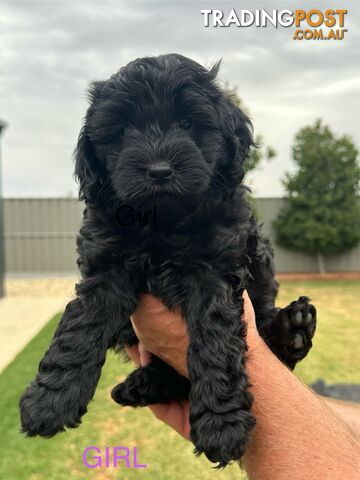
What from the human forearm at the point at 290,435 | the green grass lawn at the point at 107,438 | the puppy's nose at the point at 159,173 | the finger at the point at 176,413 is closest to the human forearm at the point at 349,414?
the human forearm at the point at 290,435

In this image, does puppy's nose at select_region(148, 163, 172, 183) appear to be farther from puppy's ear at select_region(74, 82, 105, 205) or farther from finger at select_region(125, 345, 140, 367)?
finger at select_region(125, 345, 140, 367)

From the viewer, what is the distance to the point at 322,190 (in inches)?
758

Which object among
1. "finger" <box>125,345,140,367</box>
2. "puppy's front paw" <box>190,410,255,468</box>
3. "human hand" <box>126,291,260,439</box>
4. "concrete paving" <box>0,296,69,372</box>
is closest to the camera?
"puppy's front paw" <box>190,410,255,468</box>

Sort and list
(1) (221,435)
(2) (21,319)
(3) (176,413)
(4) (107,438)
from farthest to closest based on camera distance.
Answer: (2) (21,319) < (4) (107,438) < (3) (176,413) < (1) (221,435)

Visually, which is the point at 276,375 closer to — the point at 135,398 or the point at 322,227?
the point at 135,398

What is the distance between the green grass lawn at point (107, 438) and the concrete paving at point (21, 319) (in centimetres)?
30

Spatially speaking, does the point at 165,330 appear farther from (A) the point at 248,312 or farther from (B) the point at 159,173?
(B) the point at 159,173

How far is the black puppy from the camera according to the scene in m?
1.90

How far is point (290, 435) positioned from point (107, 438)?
4.45m

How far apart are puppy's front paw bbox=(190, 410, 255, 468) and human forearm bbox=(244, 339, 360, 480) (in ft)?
0.74

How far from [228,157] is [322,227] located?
688 inches

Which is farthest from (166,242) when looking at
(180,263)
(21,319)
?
(21,319)

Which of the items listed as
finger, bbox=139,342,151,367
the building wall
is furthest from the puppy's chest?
the building wall

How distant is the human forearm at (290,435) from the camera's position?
6.42 ft
